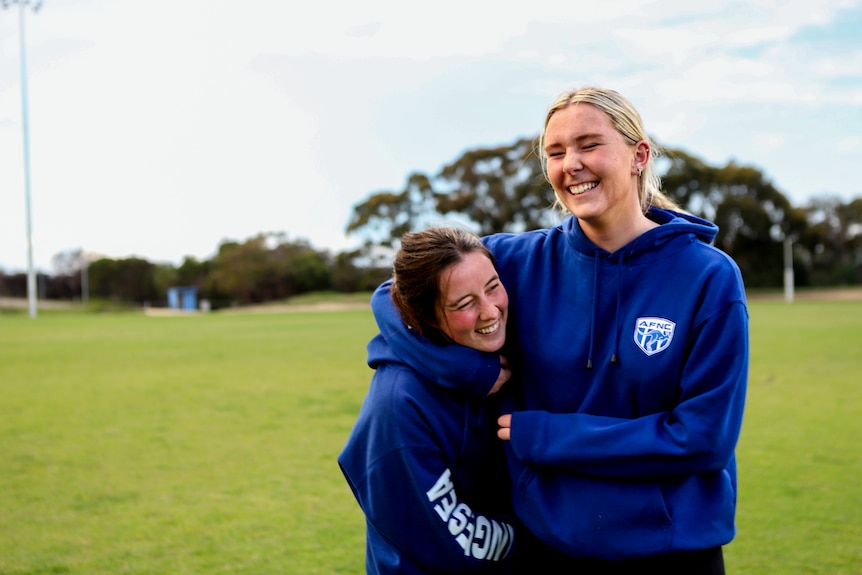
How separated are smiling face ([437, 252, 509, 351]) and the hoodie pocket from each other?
41 cm

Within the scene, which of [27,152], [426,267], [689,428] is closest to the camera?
[689,428]

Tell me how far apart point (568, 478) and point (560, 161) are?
826 mm

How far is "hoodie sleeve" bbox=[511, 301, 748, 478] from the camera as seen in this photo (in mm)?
1971

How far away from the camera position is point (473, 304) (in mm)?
2217

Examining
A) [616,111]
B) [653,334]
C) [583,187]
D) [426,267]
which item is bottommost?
[653,334]

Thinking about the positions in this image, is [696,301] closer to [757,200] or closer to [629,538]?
[629,538]

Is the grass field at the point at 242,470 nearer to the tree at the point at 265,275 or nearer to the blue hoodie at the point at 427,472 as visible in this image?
the blue hoodie at the point at 427,472

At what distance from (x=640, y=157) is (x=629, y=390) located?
63cm

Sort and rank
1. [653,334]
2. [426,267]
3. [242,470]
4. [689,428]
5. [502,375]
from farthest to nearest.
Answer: [242,470] < [502,375] < [426,267] < [653,334] < [689,428]

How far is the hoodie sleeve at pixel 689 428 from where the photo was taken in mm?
1971

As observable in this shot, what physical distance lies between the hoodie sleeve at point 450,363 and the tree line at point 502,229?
40.0m

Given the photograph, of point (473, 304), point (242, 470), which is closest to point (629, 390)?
point (473, 304)

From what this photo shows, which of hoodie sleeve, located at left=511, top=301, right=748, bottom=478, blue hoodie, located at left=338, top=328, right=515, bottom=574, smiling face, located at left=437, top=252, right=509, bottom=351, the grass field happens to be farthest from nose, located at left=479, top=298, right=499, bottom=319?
the grass field

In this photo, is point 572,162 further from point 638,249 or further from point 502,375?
point 502,375
